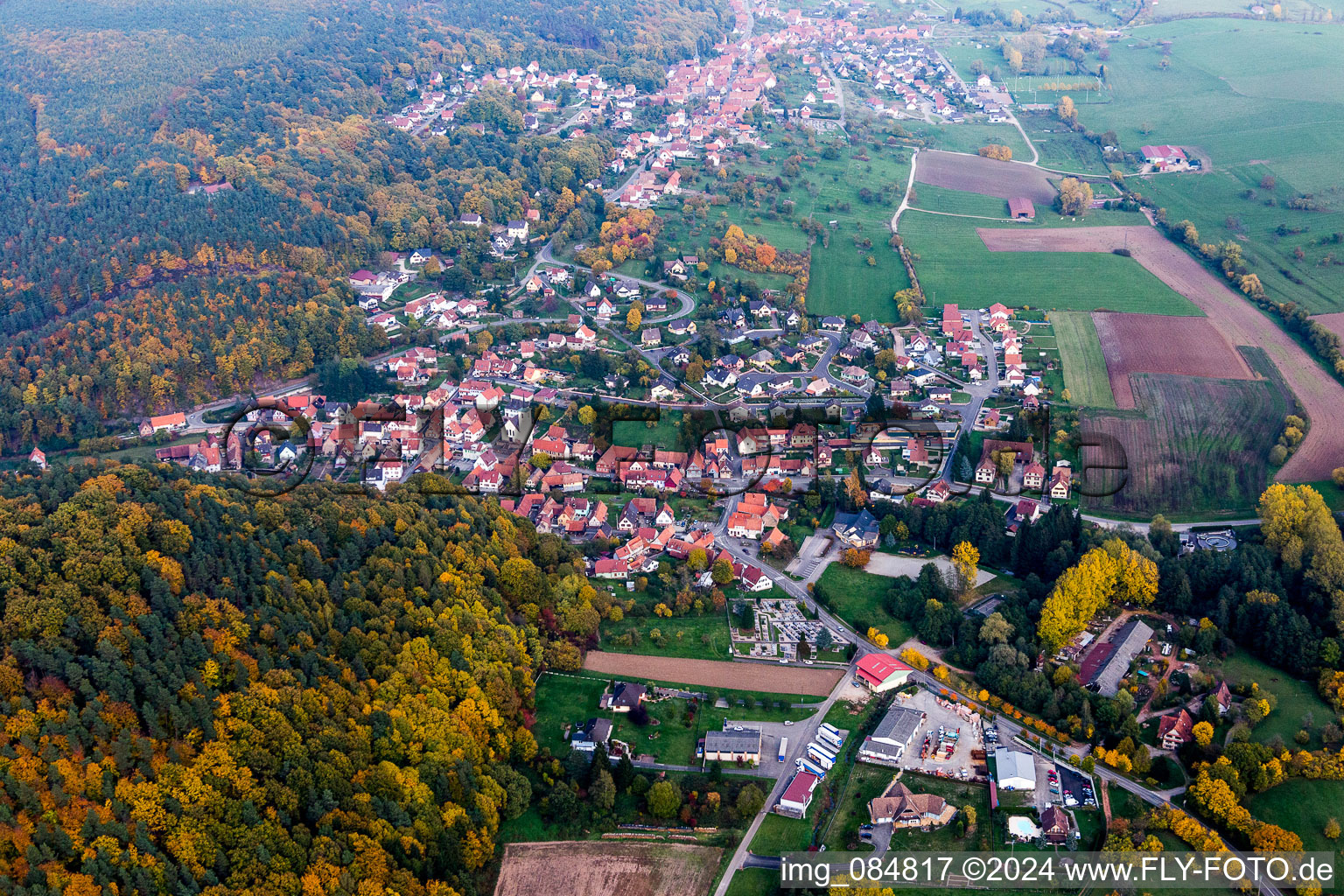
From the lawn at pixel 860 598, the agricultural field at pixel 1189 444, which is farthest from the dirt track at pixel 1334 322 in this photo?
the lawn at pixel 860 598

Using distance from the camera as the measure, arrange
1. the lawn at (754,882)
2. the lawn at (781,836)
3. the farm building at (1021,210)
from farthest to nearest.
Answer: the farm building at (1021,210), the lawn at (781,836), the lawn at (754,882)

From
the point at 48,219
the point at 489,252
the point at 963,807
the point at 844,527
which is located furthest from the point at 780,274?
the point at 48,219

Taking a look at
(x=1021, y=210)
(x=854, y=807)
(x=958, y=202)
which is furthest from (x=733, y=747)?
(x=958, y=202)

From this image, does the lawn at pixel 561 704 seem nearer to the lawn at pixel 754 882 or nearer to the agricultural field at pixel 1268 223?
the lawn at pixel 754 882

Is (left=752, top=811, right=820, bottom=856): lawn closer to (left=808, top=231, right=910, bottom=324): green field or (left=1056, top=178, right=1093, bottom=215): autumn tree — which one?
(left=808, top=231, right=910, bottom=324): green field

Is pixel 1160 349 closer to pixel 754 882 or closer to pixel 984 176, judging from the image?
pixel 984 176

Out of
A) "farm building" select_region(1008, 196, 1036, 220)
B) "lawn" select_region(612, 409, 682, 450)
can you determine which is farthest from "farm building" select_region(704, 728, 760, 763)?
"farm building" select_region(1008, 196, 1036, 220)

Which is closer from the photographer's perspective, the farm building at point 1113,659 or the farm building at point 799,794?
the farm building at point 799,794
